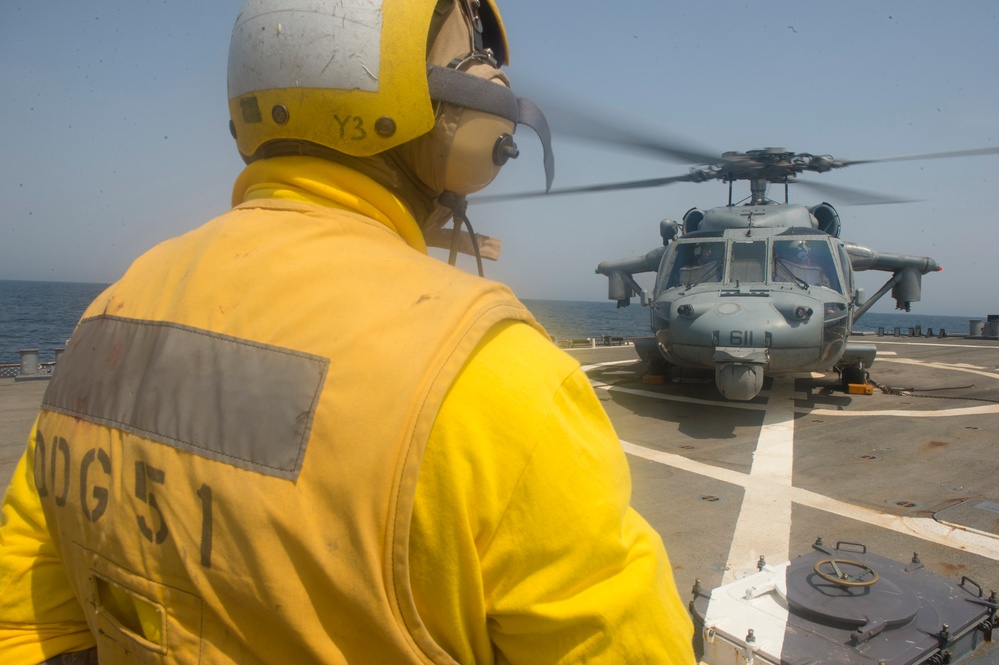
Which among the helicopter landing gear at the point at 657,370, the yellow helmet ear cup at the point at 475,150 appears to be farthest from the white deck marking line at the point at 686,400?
the yellow helmet ear cup at the point at 475,150

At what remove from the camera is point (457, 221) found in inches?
61.8

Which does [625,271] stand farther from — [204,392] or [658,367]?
[204,392]

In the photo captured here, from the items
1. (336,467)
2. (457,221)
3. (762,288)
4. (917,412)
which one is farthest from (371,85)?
(917,412)

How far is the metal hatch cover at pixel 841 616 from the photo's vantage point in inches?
110

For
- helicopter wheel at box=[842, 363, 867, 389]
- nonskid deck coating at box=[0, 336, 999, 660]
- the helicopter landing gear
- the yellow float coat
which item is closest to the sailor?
the yellow float coat

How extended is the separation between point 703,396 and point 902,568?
23.4ft

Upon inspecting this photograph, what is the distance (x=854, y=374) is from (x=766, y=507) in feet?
21.6

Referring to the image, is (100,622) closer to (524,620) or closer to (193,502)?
(193,502)

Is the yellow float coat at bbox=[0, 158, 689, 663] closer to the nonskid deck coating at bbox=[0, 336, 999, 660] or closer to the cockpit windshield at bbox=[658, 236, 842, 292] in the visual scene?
the nonskid deck coating at bbox=[0, 336, 999, 660]

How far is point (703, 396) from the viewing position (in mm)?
10625

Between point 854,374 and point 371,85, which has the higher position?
point 371,85

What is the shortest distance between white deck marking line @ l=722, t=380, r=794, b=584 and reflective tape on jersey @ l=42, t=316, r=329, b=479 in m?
3.68

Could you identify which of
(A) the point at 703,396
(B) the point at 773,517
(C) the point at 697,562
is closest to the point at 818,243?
(A) the point at 703,396

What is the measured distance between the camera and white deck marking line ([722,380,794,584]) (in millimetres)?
4512
